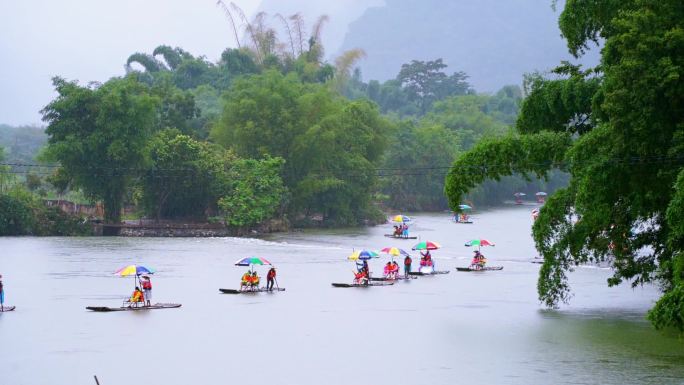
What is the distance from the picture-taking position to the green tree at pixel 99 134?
7538 cm

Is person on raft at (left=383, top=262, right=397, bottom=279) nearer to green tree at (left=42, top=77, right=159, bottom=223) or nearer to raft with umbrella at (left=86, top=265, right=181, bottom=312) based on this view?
raft with umbrella at (left=86, top=265, right=181, bottom=312)

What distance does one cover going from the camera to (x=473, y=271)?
177 ft

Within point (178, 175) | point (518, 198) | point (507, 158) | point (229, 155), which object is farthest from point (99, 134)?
point (518, 198)

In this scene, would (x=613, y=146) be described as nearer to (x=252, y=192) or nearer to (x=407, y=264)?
(x=407, y=264)

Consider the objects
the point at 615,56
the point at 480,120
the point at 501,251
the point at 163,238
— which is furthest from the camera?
the point at 480,120

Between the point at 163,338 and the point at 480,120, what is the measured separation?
4953 inches

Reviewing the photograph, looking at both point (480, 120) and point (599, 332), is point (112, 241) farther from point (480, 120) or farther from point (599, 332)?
point (480, 120)

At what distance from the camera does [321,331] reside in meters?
33.8

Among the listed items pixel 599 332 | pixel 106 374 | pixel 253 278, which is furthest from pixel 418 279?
pixel 106 374

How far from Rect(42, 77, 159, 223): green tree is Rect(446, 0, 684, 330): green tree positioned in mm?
46202

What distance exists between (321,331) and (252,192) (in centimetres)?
4547

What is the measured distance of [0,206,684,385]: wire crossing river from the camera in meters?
27.2

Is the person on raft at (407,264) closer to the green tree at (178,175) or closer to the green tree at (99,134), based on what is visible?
the green tree at (99,134)

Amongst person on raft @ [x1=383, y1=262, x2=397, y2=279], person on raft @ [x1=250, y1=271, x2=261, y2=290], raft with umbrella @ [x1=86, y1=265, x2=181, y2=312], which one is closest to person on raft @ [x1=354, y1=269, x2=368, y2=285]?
person on raft @ [x1=383, y1=262, x2=397, y2=279]
